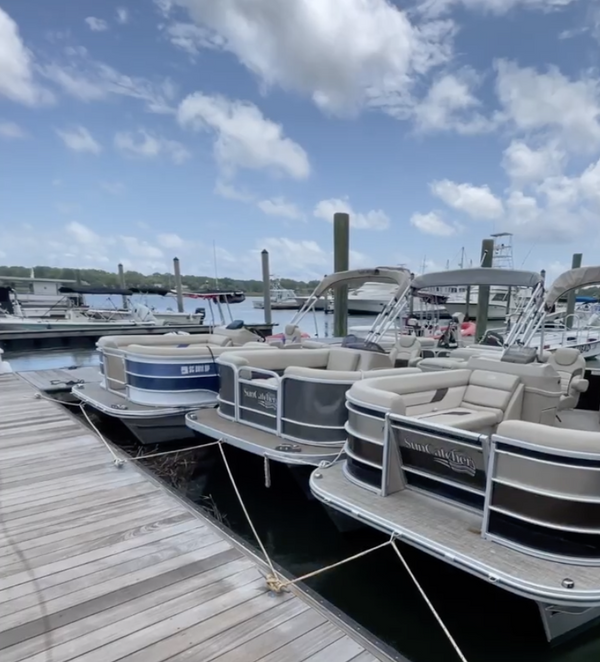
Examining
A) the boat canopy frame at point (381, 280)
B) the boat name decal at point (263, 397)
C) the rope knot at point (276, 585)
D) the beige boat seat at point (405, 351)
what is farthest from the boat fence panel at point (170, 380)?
the rope knot at point (276, 585)

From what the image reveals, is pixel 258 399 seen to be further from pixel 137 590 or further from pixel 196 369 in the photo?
pixel 137 590

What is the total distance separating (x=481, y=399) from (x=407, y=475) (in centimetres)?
132

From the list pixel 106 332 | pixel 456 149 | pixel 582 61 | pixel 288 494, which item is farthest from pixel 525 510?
pixel 106 332

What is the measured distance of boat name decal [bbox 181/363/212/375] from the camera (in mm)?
5688

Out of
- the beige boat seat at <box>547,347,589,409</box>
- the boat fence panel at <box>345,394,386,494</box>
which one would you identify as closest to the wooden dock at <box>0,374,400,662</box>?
the boat fence panel at <box>345,394,386,494</box>

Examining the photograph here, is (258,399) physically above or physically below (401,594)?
above

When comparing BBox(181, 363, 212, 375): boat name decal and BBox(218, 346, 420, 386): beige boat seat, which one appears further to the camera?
BBox(181, 363, 212, 375): boat name decal

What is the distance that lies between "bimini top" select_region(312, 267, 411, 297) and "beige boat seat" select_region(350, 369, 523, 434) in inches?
112

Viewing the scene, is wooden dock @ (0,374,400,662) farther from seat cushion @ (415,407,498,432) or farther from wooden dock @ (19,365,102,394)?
wooden dock @ (19,365,102,394)

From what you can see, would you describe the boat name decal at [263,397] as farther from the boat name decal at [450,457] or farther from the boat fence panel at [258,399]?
the boat name decal at [450,457]

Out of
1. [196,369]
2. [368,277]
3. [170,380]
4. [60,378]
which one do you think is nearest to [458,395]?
[196,369]

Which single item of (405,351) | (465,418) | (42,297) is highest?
(42,297)

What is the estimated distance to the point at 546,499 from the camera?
2246 mm

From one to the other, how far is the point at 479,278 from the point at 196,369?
4250 millimetres
